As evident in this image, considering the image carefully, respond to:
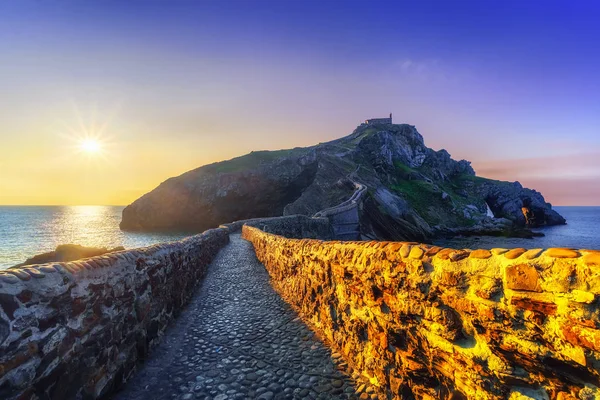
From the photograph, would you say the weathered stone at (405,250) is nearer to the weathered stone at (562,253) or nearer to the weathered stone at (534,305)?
the weathered stone at (534,305)

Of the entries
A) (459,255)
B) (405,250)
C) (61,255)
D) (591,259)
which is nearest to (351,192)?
(61,255)

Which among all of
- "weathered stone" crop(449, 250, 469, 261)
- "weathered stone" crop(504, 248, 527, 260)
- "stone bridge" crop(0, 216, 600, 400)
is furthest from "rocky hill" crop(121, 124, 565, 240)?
"weathered stone" crop(504, 248, 527, 260)

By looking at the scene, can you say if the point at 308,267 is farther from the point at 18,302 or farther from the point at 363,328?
the point at 18,302

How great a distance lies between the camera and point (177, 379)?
18.0 ft

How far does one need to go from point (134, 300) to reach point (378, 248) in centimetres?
459

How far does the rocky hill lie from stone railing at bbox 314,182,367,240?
12.6 ft

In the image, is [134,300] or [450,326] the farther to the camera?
[134,300]

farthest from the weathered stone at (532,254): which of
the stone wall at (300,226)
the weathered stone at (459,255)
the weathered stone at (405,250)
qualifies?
the stone wall at (300,226)

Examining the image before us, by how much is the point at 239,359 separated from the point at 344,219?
35.4 meters

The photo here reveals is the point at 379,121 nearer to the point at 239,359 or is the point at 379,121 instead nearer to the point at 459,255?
the point at 239,359

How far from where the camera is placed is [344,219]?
41.0 metres

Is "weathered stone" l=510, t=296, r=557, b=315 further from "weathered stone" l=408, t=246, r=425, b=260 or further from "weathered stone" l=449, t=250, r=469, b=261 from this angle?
"weathered stone" l=408, t=246, r=425, b=260

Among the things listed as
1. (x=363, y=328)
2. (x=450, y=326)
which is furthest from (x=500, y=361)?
(x=363, y=328)

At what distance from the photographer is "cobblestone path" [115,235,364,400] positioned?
5.11 meters
